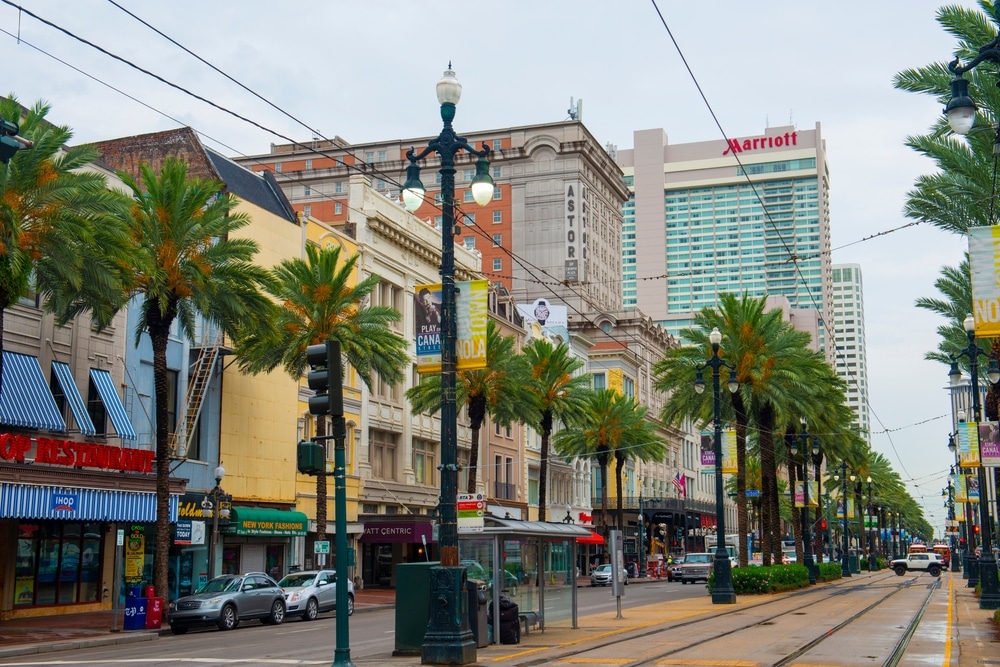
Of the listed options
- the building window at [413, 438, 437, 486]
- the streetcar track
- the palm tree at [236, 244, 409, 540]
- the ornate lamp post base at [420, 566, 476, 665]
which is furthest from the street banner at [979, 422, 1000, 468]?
the building window at [413, 438, 437, 486]

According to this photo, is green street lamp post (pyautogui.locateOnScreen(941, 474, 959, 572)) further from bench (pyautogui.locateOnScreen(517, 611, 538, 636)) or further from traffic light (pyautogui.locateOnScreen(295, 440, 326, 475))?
traffic light (pyautogui.locateOnScreen(295, 440, 326, 475))

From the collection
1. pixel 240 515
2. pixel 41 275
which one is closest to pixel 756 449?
pixel 240 515

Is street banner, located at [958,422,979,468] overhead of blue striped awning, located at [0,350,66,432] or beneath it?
beneath

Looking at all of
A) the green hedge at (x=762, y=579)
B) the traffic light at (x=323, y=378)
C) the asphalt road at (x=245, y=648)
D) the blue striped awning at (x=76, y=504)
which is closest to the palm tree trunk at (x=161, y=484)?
the asphalt road at (x=245, y=648)

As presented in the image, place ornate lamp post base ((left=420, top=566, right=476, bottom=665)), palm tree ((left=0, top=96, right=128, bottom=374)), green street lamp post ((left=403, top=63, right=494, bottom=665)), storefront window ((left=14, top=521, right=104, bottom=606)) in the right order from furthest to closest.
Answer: storefront window ((left=14, top=521, right=104, bottom=606))
palm tree ((left=0, top=96, right=128, bottom=374))
green street lamp post ((left=403, top=63, right=494, bottom=665))
ornate lamp post base ((left=420, top=566, right=476, bottom=665))

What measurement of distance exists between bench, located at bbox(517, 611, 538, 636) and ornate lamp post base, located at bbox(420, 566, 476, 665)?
5.81 m

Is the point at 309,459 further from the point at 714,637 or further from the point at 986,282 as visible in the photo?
the point at 714,637

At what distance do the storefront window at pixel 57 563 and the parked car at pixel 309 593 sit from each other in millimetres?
7408

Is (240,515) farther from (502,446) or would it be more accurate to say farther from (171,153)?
(502,446)

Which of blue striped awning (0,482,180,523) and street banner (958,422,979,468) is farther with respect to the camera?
street banner (958,422,979,468)

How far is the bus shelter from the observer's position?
22000 millimetres

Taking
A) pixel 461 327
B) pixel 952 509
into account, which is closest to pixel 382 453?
pixel 461 327

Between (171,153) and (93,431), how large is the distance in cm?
1677

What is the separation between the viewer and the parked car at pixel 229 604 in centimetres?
3081
